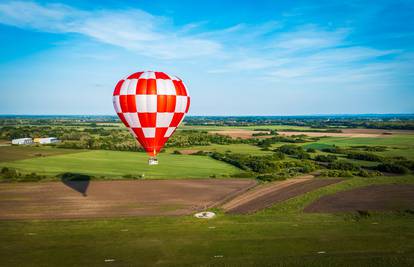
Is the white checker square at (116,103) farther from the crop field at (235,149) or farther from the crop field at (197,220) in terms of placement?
the crop field at (235,149)

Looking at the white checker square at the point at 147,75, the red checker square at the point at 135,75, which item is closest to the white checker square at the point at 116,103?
the red checker square at the point at 135,75

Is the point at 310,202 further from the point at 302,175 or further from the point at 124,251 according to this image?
the point at 124,251

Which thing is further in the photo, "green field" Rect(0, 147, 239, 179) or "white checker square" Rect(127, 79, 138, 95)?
"green field" Rect(0, 147, 239, 179)

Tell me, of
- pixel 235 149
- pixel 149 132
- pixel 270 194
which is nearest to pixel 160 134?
pixel 149 132

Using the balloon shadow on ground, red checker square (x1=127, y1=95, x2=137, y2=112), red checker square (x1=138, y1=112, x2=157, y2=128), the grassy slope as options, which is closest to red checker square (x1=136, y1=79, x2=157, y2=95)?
red checker square (x1=127, y1=95, x2=137, y2=112)

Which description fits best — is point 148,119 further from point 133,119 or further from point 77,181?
point 77,181

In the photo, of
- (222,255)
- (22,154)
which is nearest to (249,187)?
(222,255)

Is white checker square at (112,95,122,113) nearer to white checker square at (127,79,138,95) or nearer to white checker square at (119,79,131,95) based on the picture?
white checker square at (119,79,131,95)
